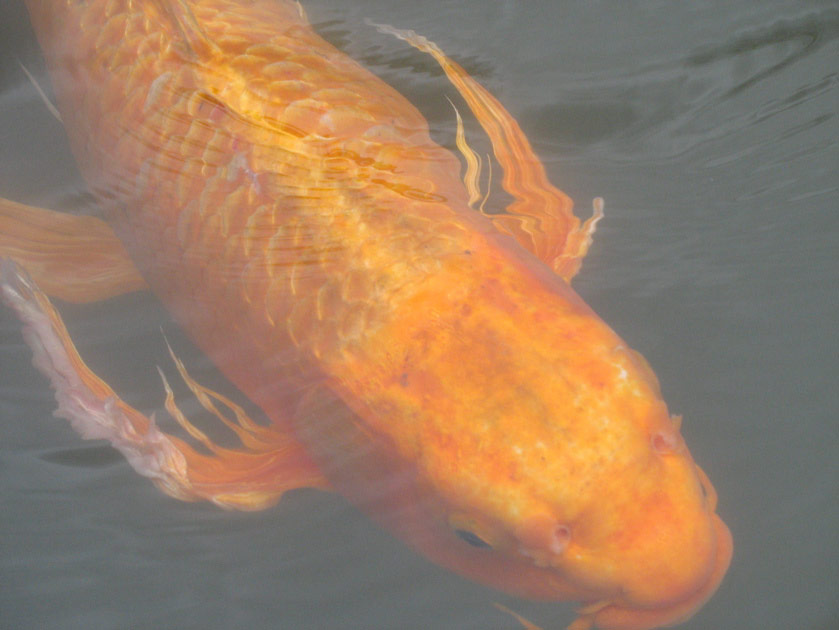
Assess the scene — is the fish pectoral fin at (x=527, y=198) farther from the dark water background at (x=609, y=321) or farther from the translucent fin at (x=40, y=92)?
the translucent fin at (x=40, y=92)

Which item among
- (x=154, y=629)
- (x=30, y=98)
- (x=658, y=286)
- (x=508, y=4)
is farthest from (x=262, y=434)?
(x=508, y=4)

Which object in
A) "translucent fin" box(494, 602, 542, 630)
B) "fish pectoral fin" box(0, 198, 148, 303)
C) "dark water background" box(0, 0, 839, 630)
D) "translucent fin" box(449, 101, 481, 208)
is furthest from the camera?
"fish pectoral fin" box(0, 198, 148, 303)

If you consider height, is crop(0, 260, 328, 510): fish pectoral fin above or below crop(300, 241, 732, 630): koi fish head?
below

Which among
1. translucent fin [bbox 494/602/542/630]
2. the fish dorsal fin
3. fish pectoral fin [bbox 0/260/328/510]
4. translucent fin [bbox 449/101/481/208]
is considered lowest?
fish pectoral fin [bbox 0/260/328/510]

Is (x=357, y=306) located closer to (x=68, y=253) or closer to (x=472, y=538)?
(x=472, y=538)

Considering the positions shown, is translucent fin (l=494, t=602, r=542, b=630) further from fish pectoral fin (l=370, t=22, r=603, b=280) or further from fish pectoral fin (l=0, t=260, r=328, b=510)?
fish pectoral fin (l=370, t=22, r=603, b=280)

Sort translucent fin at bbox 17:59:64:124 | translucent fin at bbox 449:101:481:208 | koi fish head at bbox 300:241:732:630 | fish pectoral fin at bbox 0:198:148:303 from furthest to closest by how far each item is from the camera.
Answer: translucent fin at bbox 17:59:64:124
fish pectoral fin at bbox 0:198:148:303
translucent fin at bbox 449:101:481:208
koi fish head at bbox 300:241:732:630

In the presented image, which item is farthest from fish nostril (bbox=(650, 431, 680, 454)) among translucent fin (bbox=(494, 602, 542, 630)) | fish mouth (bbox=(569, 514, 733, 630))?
translucent fin (bbox=(494, 602, 542, 630))
